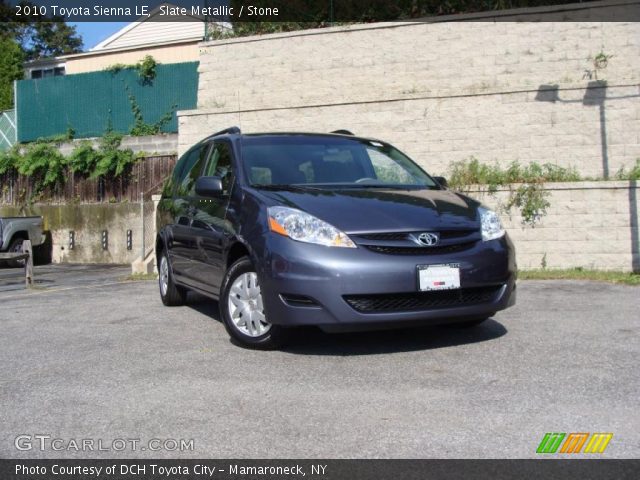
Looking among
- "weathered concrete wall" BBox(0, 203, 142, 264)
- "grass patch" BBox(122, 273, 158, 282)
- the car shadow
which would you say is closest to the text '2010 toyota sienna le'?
the car shadow

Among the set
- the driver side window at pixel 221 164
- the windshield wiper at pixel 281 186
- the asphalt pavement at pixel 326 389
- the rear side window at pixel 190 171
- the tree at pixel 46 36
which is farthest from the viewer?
the tree at pixel 46 36

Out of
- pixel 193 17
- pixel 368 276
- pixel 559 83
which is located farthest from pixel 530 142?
pixel 193 17

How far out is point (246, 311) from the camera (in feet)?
17.9

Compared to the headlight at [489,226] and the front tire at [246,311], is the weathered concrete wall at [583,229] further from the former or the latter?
the front tire at [246,311]

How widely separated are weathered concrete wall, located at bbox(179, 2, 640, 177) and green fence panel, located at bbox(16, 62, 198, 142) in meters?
4.86

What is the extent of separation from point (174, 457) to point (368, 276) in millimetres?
1898

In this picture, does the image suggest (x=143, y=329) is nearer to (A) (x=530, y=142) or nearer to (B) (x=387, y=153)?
(B) (x=387, y=153)

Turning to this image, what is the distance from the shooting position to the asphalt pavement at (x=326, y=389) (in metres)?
3.50

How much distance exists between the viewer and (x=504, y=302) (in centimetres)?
538

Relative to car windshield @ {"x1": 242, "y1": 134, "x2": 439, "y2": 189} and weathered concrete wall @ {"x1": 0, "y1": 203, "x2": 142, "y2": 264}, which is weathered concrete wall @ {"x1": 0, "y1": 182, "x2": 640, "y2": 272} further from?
weathered concrete wall @ {"x1": 0, "y1": 203, "x2": 142, "y2": 264}

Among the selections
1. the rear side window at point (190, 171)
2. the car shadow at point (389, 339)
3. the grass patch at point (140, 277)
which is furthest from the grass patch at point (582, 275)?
the grass patch at point (140, 277)

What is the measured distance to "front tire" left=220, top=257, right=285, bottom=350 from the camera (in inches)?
209

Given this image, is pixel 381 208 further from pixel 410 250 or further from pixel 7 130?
pixel 7 130

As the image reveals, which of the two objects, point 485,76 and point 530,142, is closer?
point 530,142
